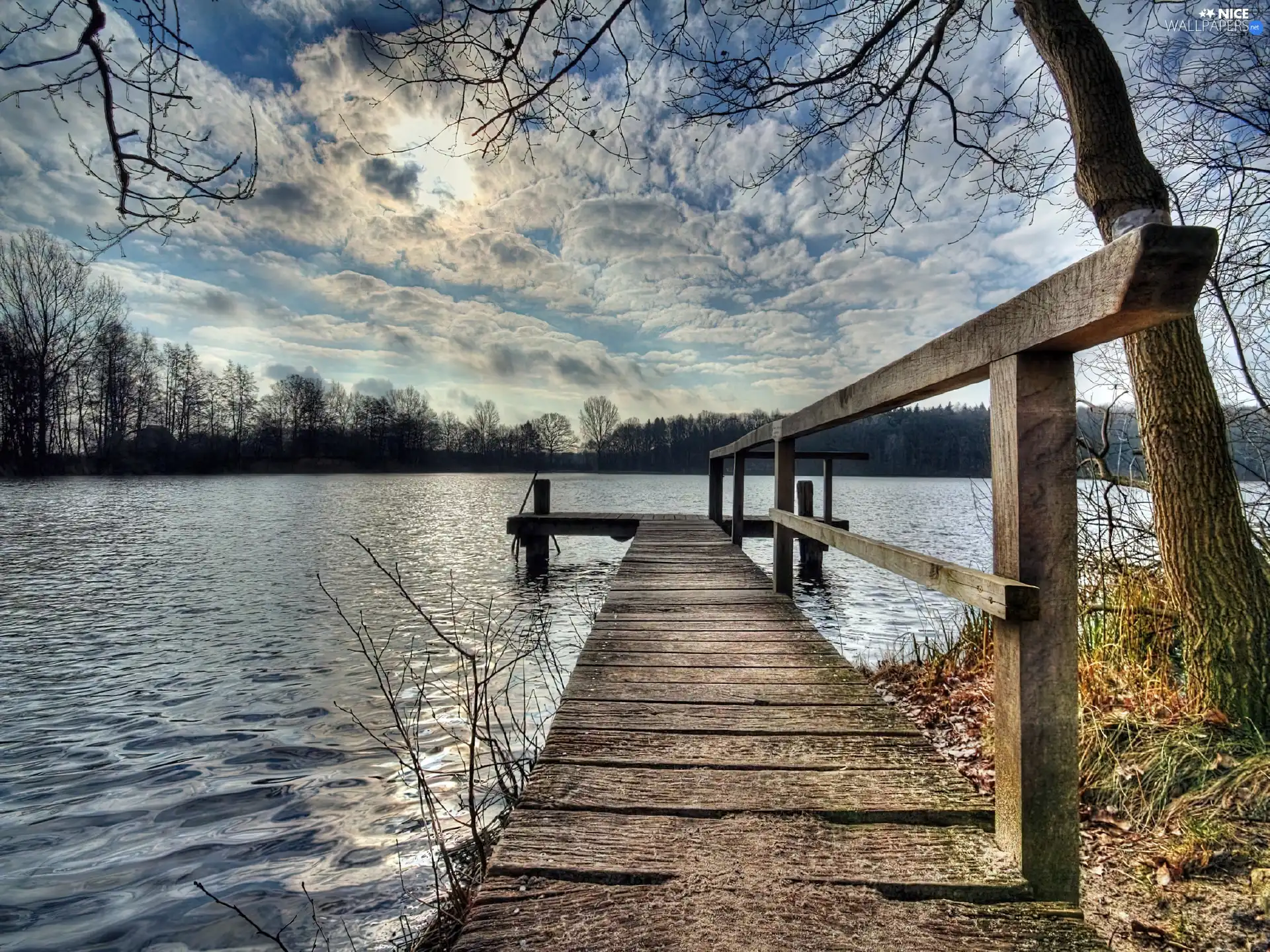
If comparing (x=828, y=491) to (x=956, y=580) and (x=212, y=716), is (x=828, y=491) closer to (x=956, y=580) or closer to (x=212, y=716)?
(x=212, y=716)

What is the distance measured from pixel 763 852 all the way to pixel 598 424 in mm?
81249

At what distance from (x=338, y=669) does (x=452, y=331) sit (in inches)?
1233

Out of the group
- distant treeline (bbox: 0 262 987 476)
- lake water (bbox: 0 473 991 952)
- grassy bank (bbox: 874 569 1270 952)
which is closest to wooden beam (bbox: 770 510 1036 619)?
grassy bank (bbox: 874 569 1270 952)

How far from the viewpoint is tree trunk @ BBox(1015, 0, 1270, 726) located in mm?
2621

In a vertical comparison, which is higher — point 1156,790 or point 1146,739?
point 1146,739

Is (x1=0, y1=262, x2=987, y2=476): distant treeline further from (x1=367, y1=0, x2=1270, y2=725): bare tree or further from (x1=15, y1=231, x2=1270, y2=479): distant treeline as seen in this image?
(x1=367, y1=0, x2=1270, y2=725): bare tree

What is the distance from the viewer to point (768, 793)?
1.67 metres

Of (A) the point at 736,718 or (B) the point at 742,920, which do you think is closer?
(B) the point at 742,920

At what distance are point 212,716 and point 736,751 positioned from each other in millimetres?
5152

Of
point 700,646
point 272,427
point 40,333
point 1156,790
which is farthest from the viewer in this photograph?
point 272,427

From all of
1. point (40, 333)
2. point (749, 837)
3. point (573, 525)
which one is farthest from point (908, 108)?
point (40, 333)

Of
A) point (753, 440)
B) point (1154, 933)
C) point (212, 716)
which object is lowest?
point (212, 716)

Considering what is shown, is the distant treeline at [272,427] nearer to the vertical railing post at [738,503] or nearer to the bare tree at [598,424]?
the bare tree at [598,424]

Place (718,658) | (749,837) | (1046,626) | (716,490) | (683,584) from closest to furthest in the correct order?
1. (1046,626)
2. (749,837)
3. (718,658)
4. (683,584)
5. (716,490)
